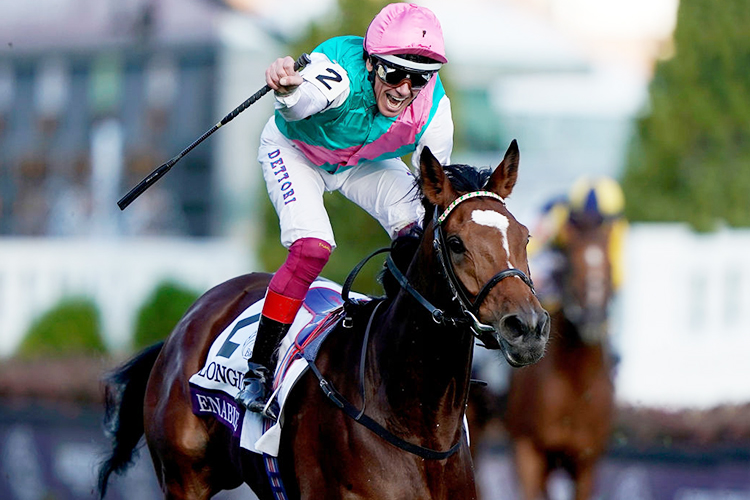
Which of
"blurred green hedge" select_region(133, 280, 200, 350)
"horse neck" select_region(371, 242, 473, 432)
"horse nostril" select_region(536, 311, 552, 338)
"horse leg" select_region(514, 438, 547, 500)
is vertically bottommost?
"blurred green hedge" select_region(133, 280, 200, 350)

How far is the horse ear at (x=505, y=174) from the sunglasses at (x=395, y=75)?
455 mm

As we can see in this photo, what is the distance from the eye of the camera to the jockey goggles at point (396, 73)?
11.6 feet

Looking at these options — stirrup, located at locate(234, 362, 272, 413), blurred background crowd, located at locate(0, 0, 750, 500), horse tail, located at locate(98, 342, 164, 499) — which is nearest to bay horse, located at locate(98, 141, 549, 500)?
stirrup, located at locate(234, 362, 272, 413)

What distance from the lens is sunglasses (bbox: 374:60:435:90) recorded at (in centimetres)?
356

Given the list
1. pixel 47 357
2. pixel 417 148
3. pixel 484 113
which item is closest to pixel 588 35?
pixel 484 113

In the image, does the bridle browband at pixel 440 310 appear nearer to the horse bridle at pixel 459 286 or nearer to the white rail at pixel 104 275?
the horse bridle at pixel 459 286

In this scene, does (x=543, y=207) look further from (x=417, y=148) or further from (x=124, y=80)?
(x=124, y=80)

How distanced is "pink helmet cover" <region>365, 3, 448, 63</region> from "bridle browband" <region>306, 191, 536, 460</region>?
0.56 meters

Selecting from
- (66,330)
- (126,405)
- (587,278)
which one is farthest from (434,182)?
(66,330)

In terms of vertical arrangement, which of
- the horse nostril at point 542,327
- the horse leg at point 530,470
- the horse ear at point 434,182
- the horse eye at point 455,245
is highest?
the horse ear at point 434,182

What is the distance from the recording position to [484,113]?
23.9m

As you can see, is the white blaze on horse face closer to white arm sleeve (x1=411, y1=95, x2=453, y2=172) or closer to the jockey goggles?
the jockey goggles

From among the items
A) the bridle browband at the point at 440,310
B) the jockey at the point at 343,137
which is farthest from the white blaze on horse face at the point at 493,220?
the jockey at the point at 343,137

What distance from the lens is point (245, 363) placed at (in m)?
4.05
